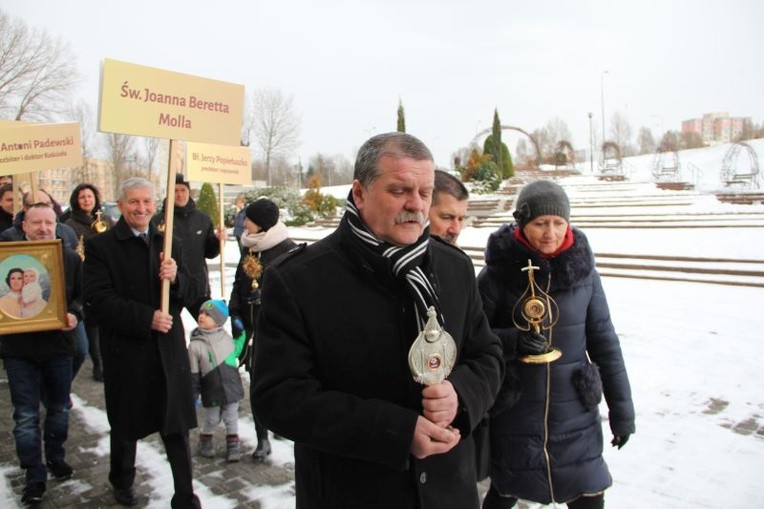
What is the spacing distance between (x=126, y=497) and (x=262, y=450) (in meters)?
1.02

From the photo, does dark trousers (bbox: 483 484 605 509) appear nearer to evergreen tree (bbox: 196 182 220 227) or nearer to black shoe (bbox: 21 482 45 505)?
black shoe (bbox: 21 482 45 505)

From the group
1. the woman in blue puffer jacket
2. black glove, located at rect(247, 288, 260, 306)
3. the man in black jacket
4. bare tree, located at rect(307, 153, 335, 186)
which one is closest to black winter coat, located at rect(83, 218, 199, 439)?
the man in black jacket

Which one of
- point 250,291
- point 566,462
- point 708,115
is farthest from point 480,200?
point 708,115

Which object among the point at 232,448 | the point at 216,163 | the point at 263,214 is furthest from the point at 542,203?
the point at 216,163

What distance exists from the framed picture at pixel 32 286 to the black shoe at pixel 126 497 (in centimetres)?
122

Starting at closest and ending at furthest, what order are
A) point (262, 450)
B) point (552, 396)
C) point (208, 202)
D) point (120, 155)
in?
point (552, 396), point (262, 450), point (208, 202), point (120, 155)

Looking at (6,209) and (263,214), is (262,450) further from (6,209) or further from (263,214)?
(6,209)

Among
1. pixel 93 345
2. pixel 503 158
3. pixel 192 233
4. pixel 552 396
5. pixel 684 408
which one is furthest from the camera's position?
pixel 503 158

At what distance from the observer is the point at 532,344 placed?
2598mm

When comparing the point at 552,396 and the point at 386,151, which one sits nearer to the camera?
the point at 386,151

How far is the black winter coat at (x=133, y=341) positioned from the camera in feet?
11.3

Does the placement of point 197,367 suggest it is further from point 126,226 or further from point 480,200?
point 480,200

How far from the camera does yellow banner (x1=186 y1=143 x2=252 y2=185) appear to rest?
25.2 feet

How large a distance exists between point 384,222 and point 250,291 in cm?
322
